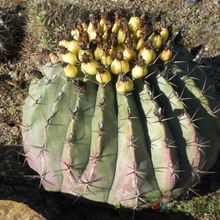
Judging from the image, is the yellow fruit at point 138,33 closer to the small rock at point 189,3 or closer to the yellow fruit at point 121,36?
the yellow fruit at point 121,36

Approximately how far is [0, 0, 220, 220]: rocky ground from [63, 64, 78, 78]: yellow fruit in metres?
0.51

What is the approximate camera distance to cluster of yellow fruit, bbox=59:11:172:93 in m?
3.29

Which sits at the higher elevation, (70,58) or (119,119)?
(70,58)

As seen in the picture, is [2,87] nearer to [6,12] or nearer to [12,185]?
[6,12]

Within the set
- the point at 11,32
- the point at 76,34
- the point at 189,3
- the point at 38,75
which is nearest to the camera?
the point at 76,34

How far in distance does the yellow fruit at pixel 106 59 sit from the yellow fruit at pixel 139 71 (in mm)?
149

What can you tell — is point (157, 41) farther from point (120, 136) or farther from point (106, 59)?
point (120, 136)

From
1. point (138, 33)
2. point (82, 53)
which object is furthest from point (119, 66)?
point (138, 33)

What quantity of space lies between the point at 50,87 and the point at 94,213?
95 cm

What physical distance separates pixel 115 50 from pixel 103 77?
246mm

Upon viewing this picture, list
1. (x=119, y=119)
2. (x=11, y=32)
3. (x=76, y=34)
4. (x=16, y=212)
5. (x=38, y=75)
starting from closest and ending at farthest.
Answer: (x=16, y=212), (x=119, y=119), (x=76, y=34), (x=38, y=75), (x=11, y=32)

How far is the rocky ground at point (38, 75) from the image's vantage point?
3.79 metres

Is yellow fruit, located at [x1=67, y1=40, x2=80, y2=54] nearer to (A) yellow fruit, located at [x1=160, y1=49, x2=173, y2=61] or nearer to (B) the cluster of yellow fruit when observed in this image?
(B) the cluster of yellow fruit

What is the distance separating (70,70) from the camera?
11.0 feet
